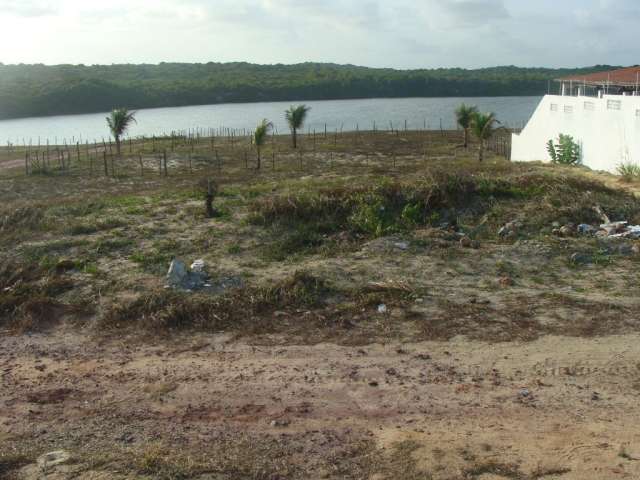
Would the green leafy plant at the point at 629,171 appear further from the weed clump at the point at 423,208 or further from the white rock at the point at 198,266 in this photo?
the white rock at the point at 198,266

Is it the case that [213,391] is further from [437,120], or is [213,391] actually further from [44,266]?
[437,120]

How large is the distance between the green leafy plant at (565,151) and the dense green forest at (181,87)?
231 ft

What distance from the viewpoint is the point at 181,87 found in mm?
99125

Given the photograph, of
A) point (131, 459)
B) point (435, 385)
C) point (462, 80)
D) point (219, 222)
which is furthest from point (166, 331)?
point (462, 80)

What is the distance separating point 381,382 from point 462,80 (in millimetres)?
114580

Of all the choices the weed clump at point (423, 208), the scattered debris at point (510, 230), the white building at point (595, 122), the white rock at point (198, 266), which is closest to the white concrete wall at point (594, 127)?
the white building at point (595, 122)

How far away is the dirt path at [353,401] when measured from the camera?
5488mm

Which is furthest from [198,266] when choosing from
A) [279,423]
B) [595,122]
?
[595,122]

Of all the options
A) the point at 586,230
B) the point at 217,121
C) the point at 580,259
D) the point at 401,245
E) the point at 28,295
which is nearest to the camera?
the point at 28,295

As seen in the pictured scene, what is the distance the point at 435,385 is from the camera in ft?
21.8

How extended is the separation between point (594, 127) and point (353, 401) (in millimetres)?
17502

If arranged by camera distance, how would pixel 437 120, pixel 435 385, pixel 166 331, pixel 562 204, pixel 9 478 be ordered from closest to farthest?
pixel 9 478 → pixel 435 385 → pixel 166 331 → pixel 562 204 → pixel 437 120

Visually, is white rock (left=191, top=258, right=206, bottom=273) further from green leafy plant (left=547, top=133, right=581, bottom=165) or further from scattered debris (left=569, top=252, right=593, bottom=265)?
green leafy plant (left=547, top=133, right=581, bottom=165)

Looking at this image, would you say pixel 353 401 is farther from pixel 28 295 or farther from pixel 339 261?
pixel 28 295
